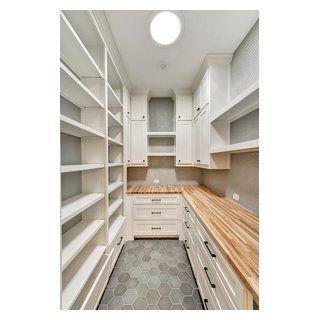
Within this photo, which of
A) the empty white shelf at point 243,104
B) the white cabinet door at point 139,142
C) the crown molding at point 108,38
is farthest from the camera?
the white cabinet door at point 139,142

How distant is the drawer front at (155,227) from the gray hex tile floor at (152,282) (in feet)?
0.71

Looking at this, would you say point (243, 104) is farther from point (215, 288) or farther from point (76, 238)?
point (76, 238)

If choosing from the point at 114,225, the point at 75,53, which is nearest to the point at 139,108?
the point at 75,53

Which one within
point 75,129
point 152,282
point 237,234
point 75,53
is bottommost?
point 152,282

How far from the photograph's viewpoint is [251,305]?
0.60 meters

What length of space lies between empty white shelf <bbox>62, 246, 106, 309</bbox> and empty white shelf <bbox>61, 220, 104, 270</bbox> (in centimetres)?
19

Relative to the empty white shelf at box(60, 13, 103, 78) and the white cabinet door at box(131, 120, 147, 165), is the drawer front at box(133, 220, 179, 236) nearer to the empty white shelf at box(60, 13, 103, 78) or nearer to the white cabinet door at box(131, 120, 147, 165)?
the white cabinet door at box(131, 120, 147, 165)

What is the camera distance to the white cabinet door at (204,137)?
1.92m

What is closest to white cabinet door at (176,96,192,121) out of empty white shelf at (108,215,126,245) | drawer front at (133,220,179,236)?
drawer front at (133,220,179,236)

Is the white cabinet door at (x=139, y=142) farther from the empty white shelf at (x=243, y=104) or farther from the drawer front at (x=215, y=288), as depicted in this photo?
the drawer front at (x=215, y=288)

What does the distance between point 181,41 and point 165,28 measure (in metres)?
0.21

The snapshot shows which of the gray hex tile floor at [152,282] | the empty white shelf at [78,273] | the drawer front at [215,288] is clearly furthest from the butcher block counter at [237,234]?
the empty white shelf at [78,273]

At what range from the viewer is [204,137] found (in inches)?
79.5
